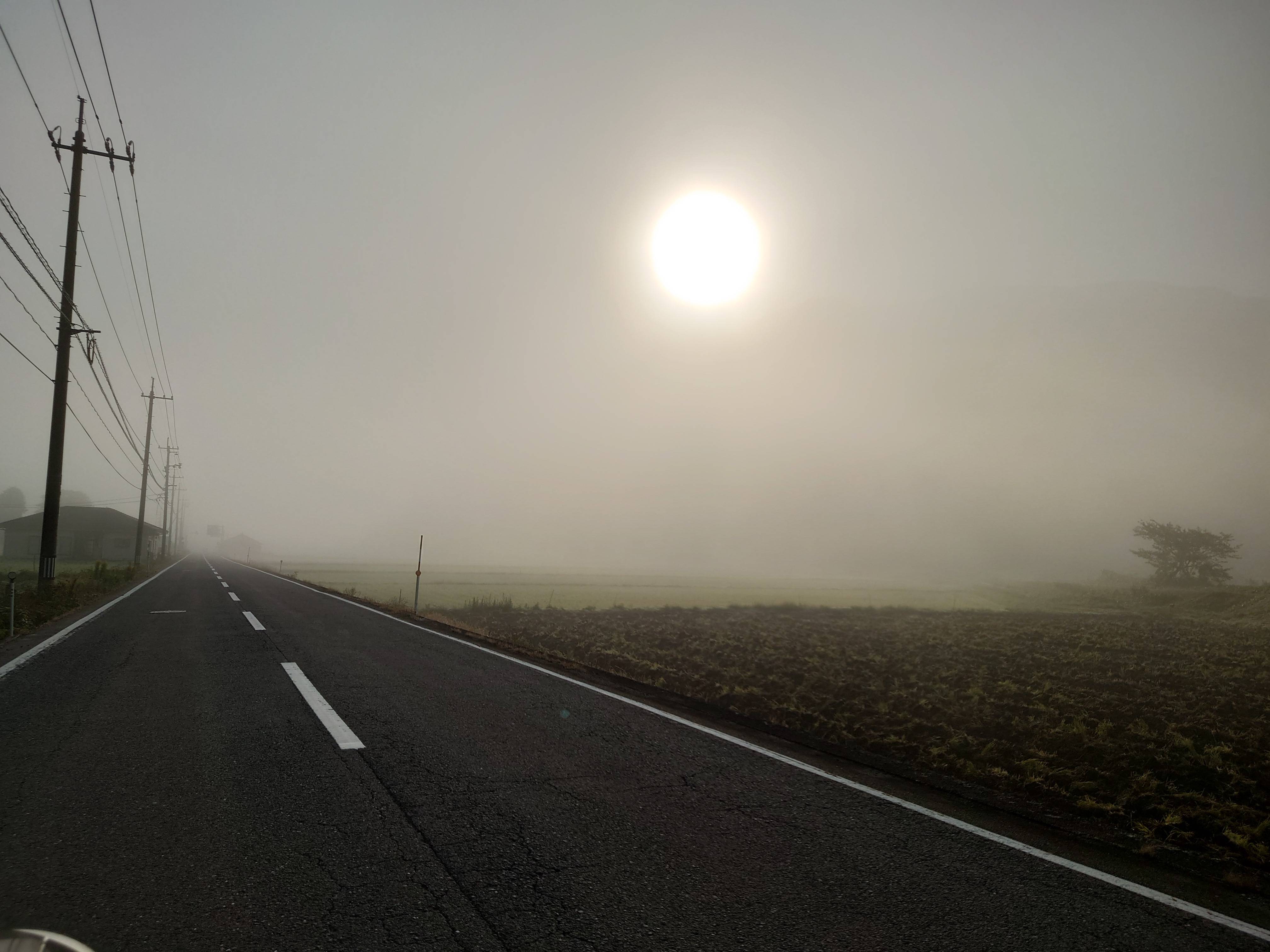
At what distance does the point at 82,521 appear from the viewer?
214 feet

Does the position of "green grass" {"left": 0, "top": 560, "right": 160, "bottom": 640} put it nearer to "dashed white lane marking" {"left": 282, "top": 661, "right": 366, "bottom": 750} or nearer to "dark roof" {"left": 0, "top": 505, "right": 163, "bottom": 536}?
"dashed white lane marking" {"left": 282, "top": 661, "right": 366, "bottom": 750}

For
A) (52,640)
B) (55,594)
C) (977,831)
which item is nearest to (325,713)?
(977,831)

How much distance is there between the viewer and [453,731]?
601 centimetres

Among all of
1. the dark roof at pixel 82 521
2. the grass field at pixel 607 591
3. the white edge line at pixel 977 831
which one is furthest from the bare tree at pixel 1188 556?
the dark roof at pixel 82 521

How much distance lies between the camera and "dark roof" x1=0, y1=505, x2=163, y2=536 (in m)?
64.1

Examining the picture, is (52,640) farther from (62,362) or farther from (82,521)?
(82,521)

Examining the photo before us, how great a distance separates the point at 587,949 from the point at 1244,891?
173 inches

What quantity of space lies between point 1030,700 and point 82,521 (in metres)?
86.8

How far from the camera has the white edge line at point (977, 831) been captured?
11.3ft

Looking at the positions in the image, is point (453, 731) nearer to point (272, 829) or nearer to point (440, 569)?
point (272, 829)

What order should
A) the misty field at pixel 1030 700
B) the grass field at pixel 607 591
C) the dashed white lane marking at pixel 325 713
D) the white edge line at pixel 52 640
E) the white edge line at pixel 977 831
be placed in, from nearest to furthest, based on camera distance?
the white edge line at pixel 977 831, the dashed white lane marking at pixel 325 713, the misty field at pixel 1030 700, the white edge line at pixel 52 640, the grass field at pixel 607 591

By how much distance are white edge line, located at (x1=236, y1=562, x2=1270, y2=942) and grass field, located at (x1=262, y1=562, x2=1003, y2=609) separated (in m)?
22.6

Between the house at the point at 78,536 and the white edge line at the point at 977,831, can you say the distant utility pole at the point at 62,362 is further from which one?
the house at the point at 78,536

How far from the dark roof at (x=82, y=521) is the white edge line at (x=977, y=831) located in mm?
78802
